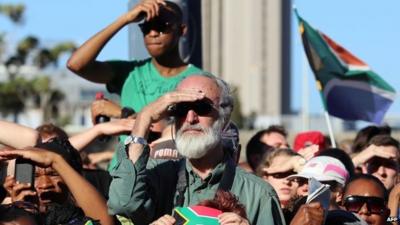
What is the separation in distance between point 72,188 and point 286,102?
88.8 metres

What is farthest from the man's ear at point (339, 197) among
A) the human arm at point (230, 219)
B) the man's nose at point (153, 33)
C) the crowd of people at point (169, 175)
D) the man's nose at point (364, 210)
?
the human arm at point (230, 219)

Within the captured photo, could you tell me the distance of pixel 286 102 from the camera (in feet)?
313

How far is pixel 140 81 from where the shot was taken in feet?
28.3

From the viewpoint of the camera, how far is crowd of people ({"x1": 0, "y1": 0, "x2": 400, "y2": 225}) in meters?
6.32

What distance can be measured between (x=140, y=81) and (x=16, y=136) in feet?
4.46

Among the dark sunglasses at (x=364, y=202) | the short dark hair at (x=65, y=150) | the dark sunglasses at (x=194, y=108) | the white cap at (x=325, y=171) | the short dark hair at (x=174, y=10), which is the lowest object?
the dark sunglasses at (x=364, y=202)

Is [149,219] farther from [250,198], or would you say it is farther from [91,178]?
[91,178]

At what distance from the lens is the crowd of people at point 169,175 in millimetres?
6320

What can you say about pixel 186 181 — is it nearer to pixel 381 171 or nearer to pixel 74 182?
pixel 74 182

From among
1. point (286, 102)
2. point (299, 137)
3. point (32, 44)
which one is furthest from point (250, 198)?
point (286, 102)

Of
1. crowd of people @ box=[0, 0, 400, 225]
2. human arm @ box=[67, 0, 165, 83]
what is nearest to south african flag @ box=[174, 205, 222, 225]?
crowd of people @ box=[0, 0, 400, 225]

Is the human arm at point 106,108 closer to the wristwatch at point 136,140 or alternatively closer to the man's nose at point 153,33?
the man's nose at point 153,33

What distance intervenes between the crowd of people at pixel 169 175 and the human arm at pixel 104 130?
0.01 m

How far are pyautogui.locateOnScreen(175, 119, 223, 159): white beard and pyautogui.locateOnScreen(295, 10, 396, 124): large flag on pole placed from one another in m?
6.37
